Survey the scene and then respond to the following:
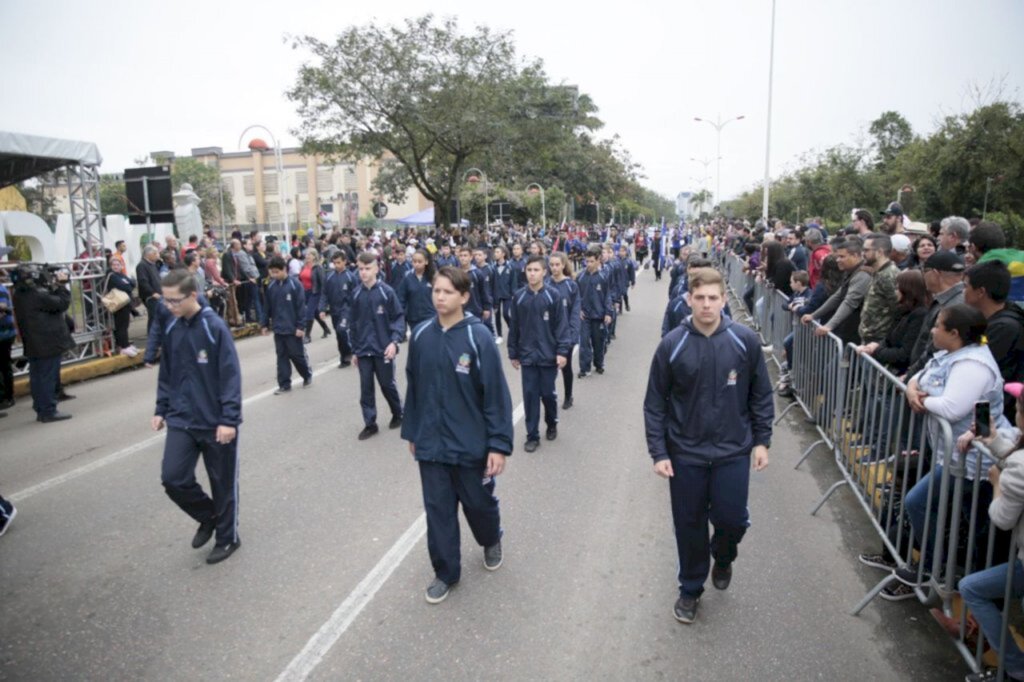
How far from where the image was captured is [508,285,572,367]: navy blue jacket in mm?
6906

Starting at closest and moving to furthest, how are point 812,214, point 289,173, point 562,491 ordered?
point 562,491 → point 812,214 → point 289,173

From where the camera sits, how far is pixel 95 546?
4.89m

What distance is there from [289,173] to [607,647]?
72021 mm

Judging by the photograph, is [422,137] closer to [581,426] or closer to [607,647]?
[581,426]

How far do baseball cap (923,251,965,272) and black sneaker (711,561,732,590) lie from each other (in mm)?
2804

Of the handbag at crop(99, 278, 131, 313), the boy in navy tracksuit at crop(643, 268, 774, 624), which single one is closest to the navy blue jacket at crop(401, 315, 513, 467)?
the boy in navy tracksuit at crop(643, 268, 774, 624)

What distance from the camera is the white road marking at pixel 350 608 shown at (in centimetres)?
351

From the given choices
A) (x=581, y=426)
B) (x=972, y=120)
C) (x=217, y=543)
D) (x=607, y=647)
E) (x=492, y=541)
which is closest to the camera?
(x=607, y=647)

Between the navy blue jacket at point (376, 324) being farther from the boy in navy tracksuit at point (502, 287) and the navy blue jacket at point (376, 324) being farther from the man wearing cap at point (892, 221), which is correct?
the man wearing cap at point (892, 221)

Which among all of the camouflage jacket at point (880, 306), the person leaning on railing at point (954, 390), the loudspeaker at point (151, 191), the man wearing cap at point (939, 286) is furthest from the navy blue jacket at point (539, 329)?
the loudspeaker at point (151, 191)

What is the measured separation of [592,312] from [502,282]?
155 inches

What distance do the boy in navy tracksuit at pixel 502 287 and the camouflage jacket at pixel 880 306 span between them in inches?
306

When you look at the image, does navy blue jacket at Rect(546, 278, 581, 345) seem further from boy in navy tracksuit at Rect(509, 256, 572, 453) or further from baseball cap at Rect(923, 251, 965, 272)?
baseball cap at Rect(923, 251, 965, 272)

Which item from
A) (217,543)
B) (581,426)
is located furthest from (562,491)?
(217,543)
